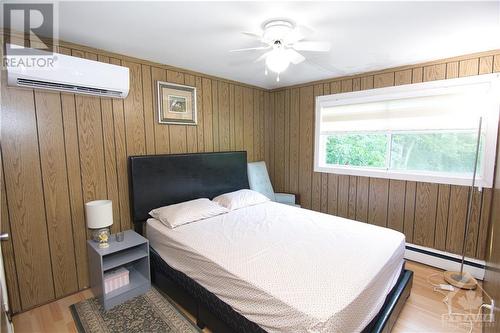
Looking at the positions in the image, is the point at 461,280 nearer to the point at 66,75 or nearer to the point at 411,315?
the point at 411,315

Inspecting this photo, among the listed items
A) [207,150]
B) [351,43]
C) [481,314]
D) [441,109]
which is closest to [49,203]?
[207,150]

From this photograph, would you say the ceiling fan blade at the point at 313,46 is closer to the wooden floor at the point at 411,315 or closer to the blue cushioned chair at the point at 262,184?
the blue cushioned chair at the point at 262,184

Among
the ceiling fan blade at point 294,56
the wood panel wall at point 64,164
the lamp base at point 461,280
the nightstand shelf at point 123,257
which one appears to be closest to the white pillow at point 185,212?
the nightstand shelf at point 123,257

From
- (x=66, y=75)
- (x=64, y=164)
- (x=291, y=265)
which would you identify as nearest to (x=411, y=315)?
(x=291, y=265)

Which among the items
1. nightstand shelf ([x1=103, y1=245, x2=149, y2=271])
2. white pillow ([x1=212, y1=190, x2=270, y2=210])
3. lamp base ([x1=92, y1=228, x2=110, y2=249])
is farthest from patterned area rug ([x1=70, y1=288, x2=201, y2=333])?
white pillow ([x1=212, y1=190, x2=270, y2=210])

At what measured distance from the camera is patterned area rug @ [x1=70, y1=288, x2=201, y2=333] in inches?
76.4

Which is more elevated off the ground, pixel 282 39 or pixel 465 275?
pixel 282 39

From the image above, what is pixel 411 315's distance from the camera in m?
2.11

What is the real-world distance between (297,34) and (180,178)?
1990 millimetres

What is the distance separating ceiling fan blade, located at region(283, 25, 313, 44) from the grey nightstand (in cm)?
227

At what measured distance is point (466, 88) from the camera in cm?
258

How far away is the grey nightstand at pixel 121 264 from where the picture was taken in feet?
7.07

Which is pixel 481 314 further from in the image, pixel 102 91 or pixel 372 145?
pixel 102 91

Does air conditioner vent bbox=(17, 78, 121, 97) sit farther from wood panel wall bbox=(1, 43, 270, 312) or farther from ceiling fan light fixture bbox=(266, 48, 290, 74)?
ceiling fan light fixture bbox=(266, 48, 290, 74)
